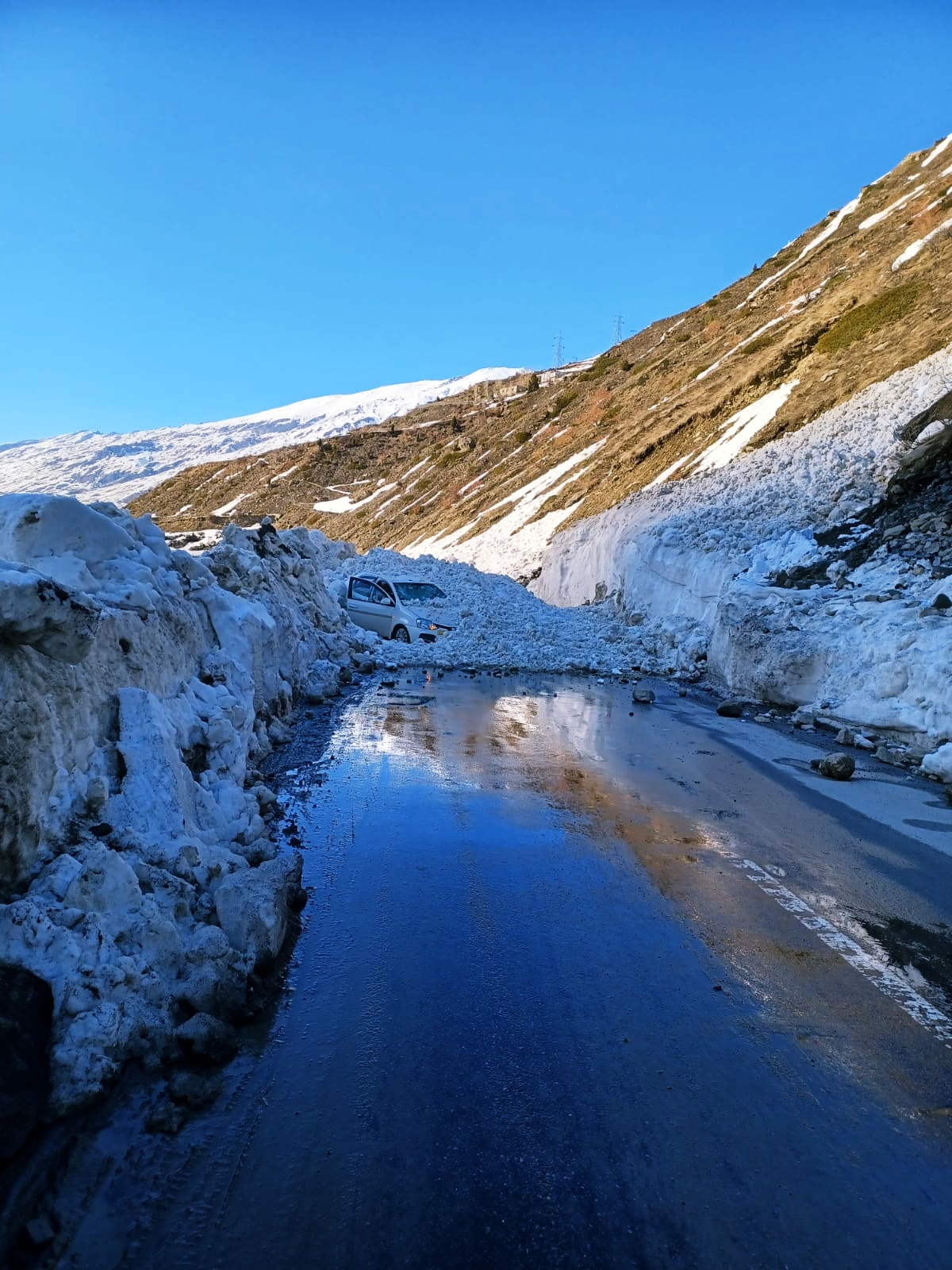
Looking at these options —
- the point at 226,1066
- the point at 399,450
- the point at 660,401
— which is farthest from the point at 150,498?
the point at 226,1066

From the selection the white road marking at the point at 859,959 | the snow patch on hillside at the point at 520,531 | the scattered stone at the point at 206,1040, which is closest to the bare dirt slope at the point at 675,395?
the snow patch on hillside at the point at 520,531

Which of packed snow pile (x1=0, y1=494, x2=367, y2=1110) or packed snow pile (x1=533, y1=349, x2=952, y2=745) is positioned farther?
packed snow pile (x1=533, y1=349, x2=952, y2=745)

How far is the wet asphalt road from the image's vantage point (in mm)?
2674

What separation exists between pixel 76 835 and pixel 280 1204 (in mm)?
2152

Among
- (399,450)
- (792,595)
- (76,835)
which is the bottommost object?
(76,835)

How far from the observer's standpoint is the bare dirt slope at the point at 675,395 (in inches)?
1064

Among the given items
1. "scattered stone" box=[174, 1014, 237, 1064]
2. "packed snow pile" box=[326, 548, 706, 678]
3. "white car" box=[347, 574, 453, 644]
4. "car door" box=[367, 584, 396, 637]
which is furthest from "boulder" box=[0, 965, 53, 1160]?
"car door" box=[367, 584, 396, 637]

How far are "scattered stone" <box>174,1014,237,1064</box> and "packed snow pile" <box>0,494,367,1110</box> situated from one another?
2cm

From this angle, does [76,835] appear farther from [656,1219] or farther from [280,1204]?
[656,1219]

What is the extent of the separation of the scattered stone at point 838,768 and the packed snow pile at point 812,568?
4.33 feet

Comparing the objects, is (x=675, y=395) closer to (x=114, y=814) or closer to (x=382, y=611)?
(x=382, y=611)

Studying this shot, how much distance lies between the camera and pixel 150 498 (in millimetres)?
95750

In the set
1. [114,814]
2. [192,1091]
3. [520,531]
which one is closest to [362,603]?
[114,814]

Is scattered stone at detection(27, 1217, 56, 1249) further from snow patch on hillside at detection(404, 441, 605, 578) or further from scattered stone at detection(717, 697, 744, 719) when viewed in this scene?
snow patch on hillside at detection(404, 441, 605, 578)
